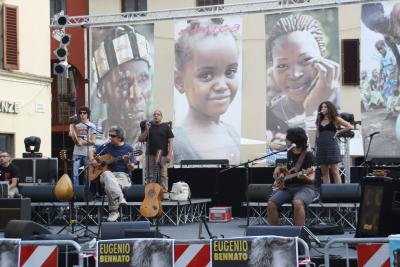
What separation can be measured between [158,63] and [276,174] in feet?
38.2

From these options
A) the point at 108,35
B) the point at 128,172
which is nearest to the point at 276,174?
the point at 128,172

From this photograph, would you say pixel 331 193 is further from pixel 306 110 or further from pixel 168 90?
pixel 168 90

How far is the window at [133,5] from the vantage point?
35156mm

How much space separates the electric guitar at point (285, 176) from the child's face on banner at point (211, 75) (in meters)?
10.8

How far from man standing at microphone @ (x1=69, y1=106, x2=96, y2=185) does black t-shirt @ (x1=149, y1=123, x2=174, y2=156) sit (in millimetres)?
1025

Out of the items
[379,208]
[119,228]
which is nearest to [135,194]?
[119,228]

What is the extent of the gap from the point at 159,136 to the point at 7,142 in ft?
31.6

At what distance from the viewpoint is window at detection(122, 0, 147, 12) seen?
3516cm

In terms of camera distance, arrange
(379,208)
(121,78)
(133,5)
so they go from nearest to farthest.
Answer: (379,208) → (121,78) → (133,5)

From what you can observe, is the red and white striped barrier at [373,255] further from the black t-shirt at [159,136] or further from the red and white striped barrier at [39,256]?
the black t-shirt at [159,136]

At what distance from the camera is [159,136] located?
16391 millimetres

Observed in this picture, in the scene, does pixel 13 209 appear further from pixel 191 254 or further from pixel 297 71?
pixel 297 71

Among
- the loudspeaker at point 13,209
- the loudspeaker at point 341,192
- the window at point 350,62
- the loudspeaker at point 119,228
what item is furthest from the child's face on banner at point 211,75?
the loudspeaker at point 119,228

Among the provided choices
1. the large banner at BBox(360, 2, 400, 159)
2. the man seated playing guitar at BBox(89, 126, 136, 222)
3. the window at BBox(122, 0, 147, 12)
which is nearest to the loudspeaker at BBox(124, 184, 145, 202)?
the man seated playing guitar at BBox(89, 126, 136, 222)
